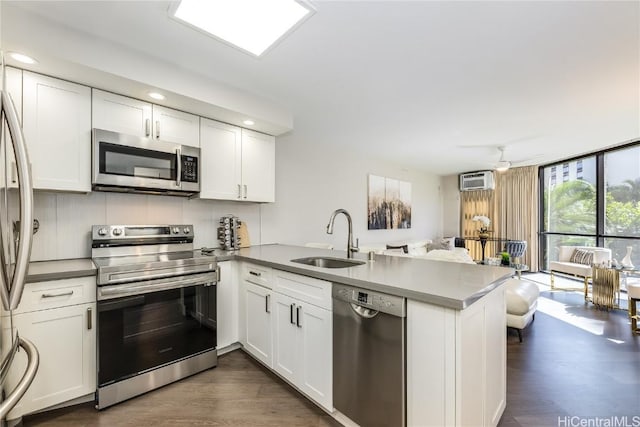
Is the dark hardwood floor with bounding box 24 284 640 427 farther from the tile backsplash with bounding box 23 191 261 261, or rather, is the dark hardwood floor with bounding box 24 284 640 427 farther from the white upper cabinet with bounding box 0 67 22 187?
the white upper cabinet with bounding box 0 67 22 187

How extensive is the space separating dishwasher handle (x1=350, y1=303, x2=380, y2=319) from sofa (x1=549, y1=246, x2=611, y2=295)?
15.1ft

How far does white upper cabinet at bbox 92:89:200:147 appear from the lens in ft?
6.99

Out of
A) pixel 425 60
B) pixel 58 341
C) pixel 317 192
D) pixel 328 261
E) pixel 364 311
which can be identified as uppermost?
pixel 425 60

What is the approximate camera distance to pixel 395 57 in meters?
2.05

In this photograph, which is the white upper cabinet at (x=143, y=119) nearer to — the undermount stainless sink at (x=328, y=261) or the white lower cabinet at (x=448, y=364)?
the undermount stainless sink at (x=328, y=261)

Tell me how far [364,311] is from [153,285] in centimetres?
150

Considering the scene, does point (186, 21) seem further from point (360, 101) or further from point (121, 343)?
point (121, 343)

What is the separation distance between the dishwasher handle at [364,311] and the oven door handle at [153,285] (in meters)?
1.31

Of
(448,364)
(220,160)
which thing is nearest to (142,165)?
(220,160)

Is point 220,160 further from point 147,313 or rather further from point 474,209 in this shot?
point 474,209

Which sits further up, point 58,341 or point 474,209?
point 474,209

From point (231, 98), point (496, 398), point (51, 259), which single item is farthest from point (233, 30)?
point (496, 398)

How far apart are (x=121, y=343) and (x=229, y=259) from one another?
95 cm

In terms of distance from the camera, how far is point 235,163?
2.90 m
